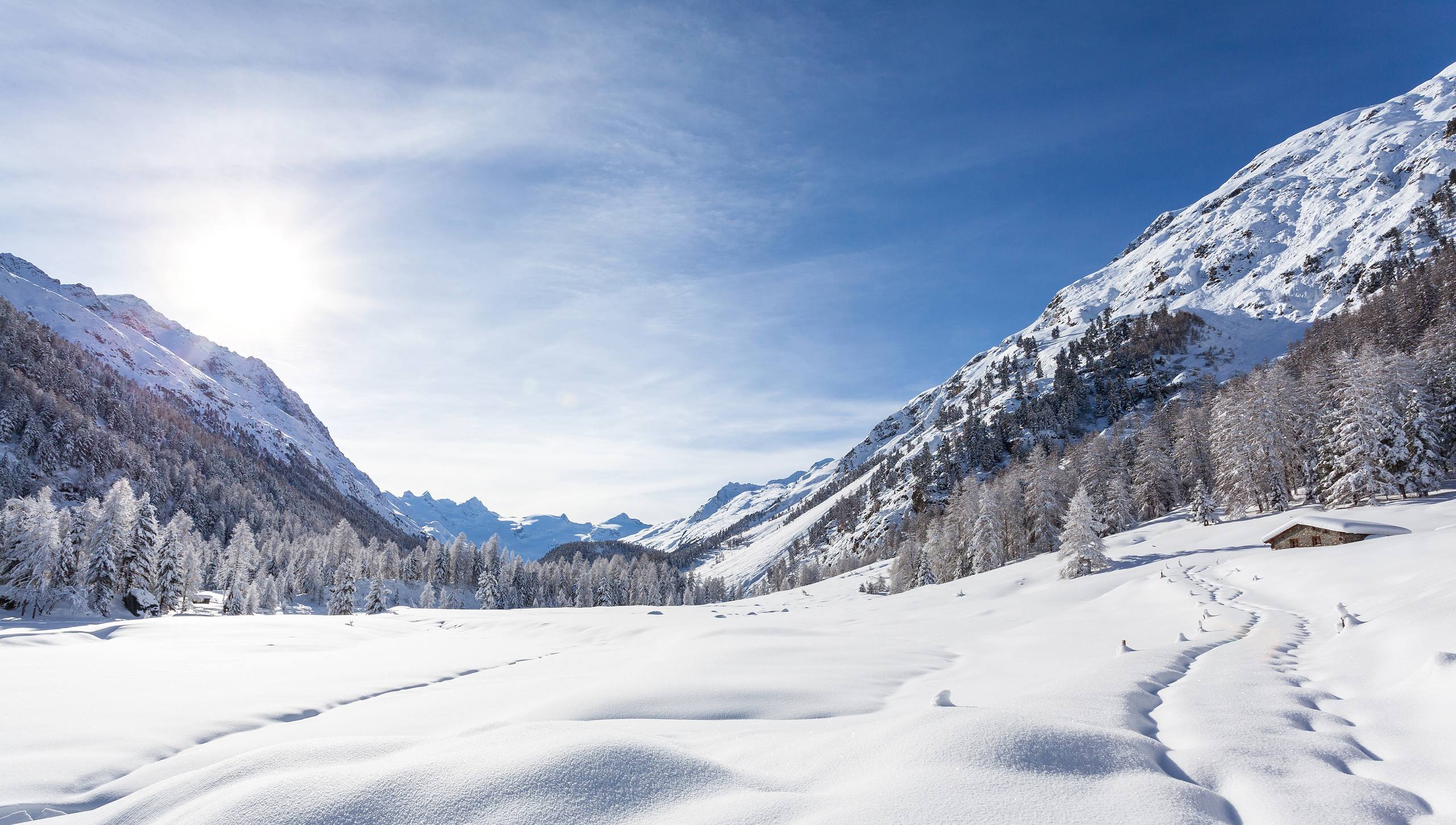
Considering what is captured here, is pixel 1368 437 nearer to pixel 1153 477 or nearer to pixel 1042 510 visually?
pixel 1153 477

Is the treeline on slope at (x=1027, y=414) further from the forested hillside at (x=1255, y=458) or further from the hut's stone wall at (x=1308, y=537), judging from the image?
the hut's stone wall at (x=1308, y=537)

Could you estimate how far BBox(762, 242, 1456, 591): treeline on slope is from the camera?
1570 inches

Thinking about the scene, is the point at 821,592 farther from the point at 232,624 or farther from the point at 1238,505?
the point at 232,624

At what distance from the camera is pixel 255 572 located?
8612 cm

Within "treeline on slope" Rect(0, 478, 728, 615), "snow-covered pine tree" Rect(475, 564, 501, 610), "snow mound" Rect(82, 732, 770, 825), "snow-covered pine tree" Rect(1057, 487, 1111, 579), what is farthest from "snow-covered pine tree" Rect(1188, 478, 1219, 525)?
"snow-covered pine tree" Rect(475, 564, 501, 610)

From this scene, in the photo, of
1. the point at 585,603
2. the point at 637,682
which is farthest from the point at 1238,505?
the point at 585,603

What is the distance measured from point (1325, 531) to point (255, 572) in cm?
11935

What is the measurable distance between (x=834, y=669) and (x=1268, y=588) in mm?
25197

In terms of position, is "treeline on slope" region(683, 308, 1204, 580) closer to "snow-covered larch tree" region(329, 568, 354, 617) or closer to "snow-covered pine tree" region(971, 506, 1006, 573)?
"snow-covered pine tree" region(971, 506, 1006, 573)

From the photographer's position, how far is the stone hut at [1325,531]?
3080 centimetres

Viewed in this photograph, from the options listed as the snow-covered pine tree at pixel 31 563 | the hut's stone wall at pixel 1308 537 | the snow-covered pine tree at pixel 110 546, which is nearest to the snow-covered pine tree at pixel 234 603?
the snow-covered pine tree at pixel 110 546

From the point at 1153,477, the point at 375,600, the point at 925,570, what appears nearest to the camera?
the point at 1153,477

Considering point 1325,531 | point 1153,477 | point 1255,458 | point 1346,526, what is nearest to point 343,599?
point 1325,531

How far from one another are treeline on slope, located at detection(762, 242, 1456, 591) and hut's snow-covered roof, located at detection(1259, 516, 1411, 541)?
10.3 meters
